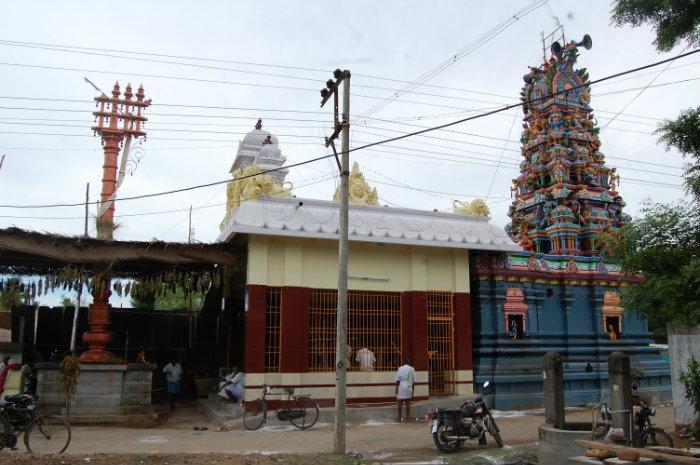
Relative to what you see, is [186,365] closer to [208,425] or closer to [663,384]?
[208,425]

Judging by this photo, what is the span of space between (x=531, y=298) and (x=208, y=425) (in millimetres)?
9841

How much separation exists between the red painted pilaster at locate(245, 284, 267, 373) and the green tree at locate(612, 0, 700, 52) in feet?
31.1

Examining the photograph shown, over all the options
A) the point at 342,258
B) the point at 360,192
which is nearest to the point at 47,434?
the point at 342,258

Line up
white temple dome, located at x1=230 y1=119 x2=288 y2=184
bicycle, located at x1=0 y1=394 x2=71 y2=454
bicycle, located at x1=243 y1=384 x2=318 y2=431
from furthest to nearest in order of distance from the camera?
1. white temple dome, located at x1=230 y1=119 x2=288 y2=184
2. bicycle, located at x1=243 y1=384 x2=318 y2=431
3. bicycle, located at x1=0 y1=394 x2=71 y2=454

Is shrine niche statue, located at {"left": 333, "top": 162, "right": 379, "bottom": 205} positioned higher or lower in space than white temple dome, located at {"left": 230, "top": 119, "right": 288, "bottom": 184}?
lower

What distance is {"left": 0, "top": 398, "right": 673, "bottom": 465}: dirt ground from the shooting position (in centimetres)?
902

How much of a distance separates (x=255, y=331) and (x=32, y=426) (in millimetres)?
5383

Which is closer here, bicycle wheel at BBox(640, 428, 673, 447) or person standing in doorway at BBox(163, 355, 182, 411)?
bicycle wheel at BBox(640, 428, 673, 447)

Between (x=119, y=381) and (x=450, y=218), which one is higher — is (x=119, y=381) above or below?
below

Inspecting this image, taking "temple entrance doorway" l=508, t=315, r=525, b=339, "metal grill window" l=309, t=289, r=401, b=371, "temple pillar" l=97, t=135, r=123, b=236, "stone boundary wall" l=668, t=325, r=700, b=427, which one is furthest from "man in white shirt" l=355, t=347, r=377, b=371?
"temple pillar" l=97, t=135, r=123, b=236

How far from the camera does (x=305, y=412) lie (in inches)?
529

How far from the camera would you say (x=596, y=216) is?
75.3ft

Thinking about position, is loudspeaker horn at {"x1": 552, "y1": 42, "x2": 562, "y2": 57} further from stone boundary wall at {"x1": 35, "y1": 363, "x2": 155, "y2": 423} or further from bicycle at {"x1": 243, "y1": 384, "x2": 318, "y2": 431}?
stone boundary wall at {"x1": 35, "y1": 363, "x2": 155, "y2": 423}

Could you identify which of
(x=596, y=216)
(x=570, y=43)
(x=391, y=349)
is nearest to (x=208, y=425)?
(x=391, y=349)
